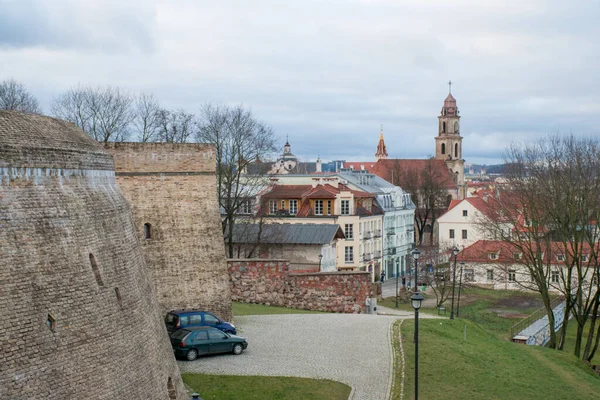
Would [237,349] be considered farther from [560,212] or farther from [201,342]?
[560,212]

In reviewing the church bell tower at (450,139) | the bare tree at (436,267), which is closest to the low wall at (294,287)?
the bare tree at (436,267)

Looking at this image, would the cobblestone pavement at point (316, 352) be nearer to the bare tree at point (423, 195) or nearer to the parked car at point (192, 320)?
the parked car at point (192, 320)

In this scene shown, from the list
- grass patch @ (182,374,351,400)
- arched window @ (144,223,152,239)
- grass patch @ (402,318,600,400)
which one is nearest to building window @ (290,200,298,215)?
grass patch @ (402,318,600,400)

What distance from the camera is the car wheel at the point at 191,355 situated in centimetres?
2125

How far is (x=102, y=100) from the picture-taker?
1741 inches

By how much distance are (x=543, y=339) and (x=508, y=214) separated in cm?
631

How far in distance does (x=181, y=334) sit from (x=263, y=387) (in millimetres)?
3604

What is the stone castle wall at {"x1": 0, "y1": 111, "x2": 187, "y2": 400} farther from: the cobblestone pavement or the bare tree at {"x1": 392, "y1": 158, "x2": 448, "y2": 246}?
the bare tree at {"x1": 392, "y1": 158, "x2": 448, "y2": 246}

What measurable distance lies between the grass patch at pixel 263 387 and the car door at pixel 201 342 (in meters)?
1.74

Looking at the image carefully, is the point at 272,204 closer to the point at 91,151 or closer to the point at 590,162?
the point at 590,162

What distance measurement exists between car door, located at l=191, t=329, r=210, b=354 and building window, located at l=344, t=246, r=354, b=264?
3800 centimetres

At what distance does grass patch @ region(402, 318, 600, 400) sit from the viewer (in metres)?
20.6

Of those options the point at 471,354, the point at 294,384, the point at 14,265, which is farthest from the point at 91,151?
the point at 471,354

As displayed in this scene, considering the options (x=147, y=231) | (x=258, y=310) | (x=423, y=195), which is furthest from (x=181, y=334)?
(x=423, y=195)
